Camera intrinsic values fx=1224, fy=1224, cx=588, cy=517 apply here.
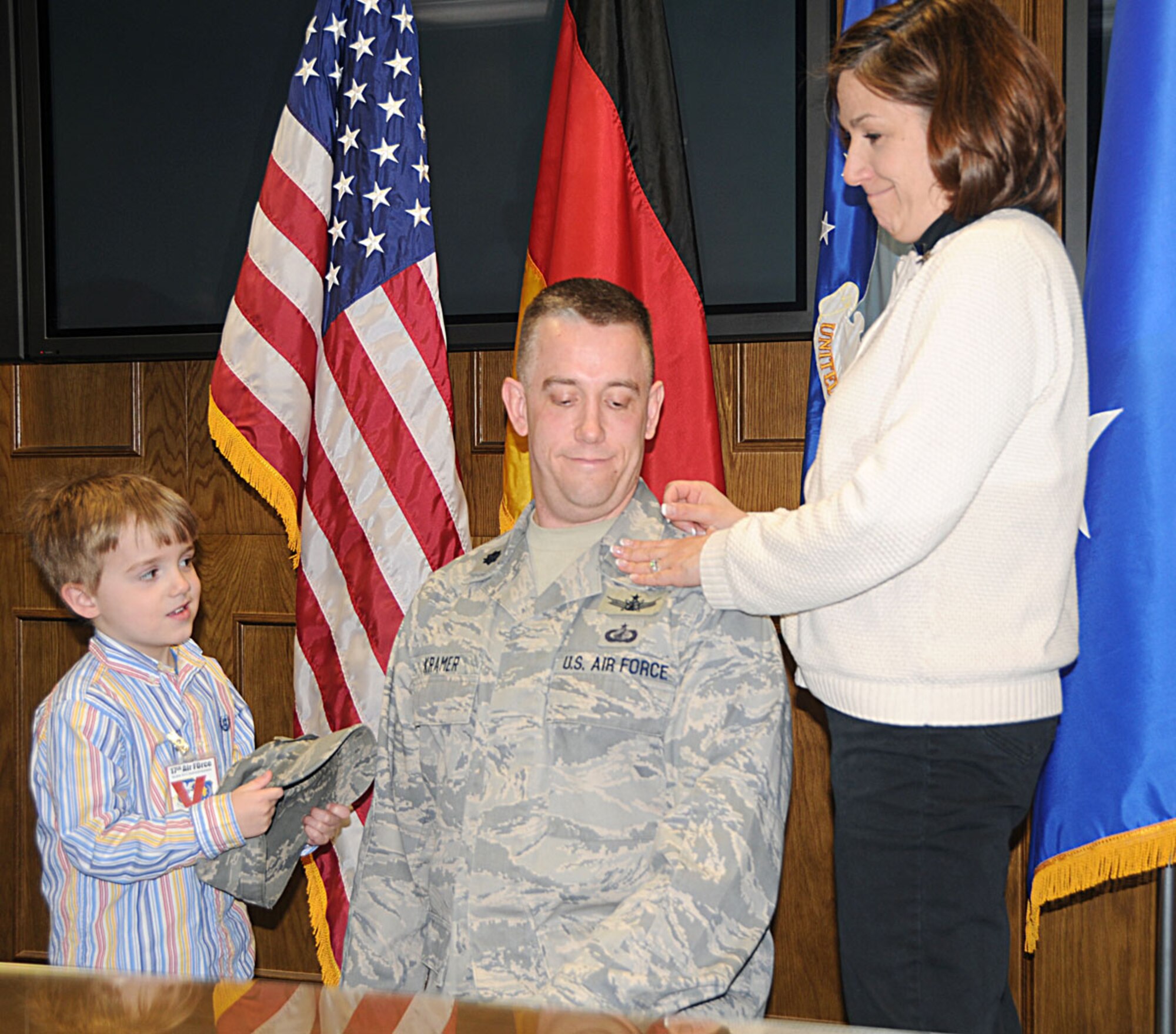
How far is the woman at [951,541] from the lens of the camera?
4.96 ft

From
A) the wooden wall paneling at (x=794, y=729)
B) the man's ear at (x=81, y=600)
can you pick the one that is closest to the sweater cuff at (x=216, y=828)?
the man's ear at (x=81, y=600)

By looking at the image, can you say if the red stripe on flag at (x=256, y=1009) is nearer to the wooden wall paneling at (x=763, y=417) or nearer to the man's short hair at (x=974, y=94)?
the man's short hair at (x=974, y=94)

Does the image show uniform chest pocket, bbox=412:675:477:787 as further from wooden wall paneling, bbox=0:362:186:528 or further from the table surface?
wooden wall paneling, bbox=0:362:186:528

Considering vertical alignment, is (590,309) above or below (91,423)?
above

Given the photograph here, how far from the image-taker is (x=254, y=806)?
5.92 feet

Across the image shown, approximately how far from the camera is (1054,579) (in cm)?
157

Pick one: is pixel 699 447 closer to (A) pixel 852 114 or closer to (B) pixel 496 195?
(B) pixel 496 195

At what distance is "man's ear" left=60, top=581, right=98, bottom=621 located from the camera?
196 cm

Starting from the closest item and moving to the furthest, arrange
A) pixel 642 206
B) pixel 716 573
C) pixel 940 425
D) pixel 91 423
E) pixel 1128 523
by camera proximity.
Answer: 1. pixel 940 425
2. pixel 716 573
3. pixel 1128 523
4. pixel 642 206
5. pixel 91 423

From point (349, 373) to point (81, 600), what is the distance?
1.01 m

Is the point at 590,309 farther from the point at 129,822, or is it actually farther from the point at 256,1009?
the point at 256,1009

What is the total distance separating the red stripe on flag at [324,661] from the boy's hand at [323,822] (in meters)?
0.86

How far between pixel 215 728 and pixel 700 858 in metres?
0.91

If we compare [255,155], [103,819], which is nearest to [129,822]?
[103,819]
